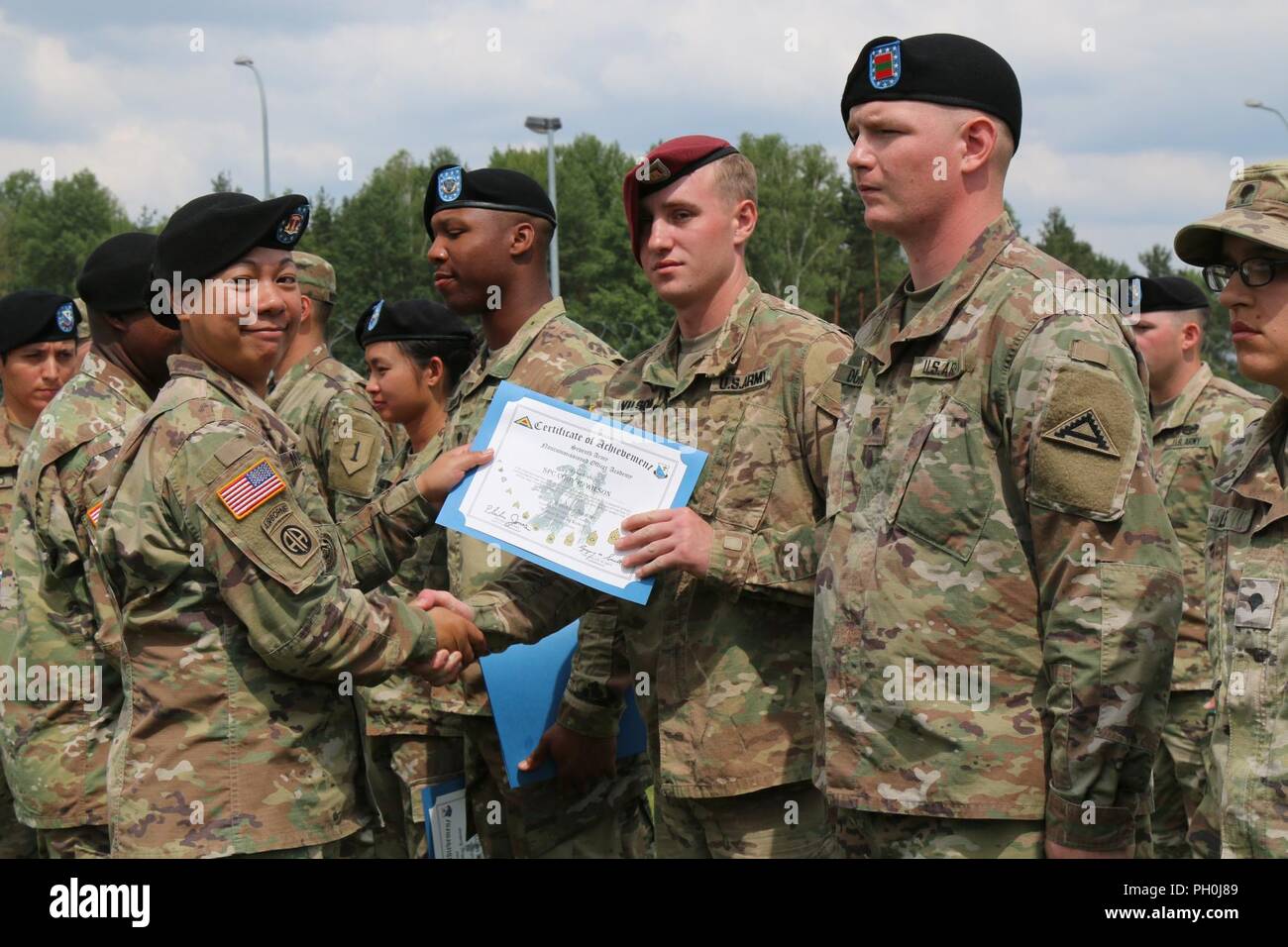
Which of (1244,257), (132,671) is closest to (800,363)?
(1244,257)

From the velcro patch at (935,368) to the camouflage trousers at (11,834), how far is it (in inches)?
208

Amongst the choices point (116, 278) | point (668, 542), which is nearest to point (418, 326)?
point (116, 278)

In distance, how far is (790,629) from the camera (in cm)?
443

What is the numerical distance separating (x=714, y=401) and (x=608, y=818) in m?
1.89

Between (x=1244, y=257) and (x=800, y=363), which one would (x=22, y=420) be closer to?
(x=800, y=363)

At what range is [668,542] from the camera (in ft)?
14.0

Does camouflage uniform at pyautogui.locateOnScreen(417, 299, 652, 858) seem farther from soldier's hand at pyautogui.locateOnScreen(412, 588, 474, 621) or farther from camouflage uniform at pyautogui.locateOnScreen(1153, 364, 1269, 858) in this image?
camouflage uniform at pyautogui.locateOnScreen(1153, 364, 1269, 858)

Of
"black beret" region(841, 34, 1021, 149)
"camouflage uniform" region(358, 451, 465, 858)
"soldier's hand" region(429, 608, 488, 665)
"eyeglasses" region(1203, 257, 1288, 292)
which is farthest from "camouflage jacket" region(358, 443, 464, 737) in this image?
"eyeglasses" region(1203, 257, 1288, 292)

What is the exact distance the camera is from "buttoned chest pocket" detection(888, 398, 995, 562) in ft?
10.9

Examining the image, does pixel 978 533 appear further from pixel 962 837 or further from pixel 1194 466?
pixel 1194 466

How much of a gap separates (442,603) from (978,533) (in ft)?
7.41

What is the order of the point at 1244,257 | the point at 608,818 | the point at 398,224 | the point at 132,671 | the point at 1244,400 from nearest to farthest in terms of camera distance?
the point at 1244,257
the point at 132,671
the point at 608,818
the point at 1244,400
the point at 398,224

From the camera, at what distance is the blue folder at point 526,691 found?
5.18m

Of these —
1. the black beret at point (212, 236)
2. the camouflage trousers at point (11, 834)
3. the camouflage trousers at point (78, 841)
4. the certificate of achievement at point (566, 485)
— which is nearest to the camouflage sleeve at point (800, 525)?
the certificate of achievement at point (566, 485)
